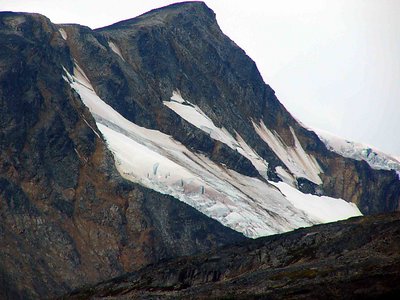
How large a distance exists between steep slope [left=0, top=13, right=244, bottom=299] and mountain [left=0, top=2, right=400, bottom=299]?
17 centimetres

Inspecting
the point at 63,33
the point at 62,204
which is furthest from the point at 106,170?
the point at 63,33

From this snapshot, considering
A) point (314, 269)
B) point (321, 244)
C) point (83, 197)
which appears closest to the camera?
point (314, 269)

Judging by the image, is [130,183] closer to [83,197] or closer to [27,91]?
[83,197]

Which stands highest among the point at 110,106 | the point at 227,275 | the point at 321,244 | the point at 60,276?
the point at 110,106

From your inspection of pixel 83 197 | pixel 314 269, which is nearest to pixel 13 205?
pixel 83 197

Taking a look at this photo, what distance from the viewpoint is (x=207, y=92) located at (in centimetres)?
19175

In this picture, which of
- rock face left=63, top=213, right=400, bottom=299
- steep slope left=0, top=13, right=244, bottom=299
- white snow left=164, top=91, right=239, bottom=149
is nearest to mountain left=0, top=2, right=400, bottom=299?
steep slope left=0, top=13, right=244, bottom=299

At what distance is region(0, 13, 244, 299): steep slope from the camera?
105 meters

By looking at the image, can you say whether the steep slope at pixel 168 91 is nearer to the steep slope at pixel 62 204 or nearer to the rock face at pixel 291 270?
the steep slope at pixel 62 204

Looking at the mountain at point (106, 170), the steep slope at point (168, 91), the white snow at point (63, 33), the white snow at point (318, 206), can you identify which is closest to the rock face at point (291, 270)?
the mountain at point (106, 170)

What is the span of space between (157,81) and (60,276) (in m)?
82.1

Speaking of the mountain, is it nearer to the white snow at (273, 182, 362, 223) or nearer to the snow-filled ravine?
the snow-filled ravine

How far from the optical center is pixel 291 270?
68250 mm

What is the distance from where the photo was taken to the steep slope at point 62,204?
10500 centimetres
